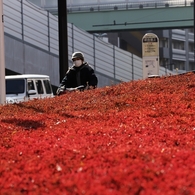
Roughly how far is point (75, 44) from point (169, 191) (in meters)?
29.7

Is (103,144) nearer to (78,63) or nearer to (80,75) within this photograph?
(80,75)

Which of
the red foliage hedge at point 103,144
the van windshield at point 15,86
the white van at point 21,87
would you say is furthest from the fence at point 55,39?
the red foliage hedge at point 103,144

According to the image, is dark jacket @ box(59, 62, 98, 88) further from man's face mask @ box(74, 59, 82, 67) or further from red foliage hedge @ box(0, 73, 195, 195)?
red foliage hedge @ box(0, 73, 195, 195)

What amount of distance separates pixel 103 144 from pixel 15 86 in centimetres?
1185

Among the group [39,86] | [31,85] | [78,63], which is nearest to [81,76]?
[78,63]

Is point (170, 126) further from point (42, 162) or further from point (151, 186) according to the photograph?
point (151, 186)

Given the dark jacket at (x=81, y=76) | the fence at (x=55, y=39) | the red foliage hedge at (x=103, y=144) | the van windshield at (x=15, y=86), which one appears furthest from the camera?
the fence at (x=55, y=39)

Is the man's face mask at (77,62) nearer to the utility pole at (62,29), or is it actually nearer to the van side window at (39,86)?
the utility pole at (62,29)

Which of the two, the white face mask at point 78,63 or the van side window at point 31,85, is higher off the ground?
the white face mask at point 78,63

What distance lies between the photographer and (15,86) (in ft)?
53.4

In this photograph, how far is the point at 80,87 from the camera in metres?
9.80

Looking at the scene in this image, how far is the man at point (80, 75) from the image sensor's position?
9922 millimetres

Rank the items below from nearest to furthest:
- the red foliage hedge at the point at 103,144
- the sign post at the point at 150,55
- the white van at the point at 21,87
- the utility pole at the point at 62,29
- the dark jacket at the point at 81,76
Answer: the red foliage hedge at the point at 103,144 → the dark jacket at the point at 81,76 → the utility pole at the point at 62,29 → the white van at the point at 21,87 → the sign post at the point at 150,55

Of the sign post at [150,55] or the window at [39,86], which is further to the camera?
the sign post at [150,55]
